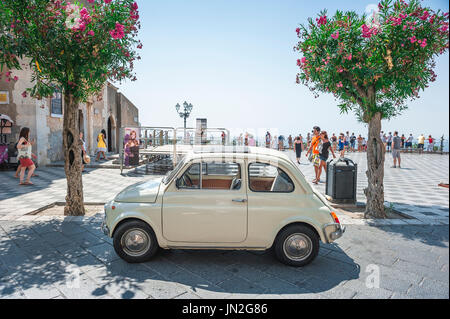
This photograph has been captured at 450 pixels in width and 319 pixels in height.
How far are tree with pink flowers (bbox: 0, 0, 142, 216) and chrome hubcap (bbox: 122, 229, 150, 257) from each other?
9.42 feet

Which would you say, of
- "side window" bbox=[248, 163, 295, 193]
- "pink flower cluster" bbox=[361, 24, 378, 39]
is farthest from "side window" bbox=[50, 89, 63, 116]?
"pink flower cluster" bbox=[361, 24, 378, 39]

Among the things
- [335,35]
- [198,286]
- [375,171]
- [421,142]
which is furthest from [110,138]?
[421,142]

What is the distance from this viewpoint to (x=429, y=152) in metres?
28.7

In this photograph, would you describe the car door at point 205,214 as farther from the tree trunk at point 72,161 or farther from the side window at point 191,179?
the tree trunk at point 72,161

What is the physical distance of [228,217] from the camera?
3.79 m

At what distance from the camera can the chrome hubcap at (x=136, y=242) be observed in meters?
3.92

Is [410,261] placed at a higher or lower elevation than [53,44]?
lower

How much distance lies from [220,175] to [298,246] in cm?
162

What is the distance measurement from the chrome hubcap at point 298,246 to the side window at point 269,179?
622mm

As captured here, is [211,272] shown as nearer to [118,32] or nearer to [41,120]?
[118,32]

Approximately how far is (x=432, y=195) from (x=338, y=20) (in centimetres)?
621

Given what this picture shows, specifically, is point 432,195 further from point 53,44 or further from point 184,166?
point 53,44

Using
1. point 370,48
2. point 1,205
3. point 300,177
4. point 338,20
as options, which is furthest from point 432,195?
point 1,205
